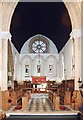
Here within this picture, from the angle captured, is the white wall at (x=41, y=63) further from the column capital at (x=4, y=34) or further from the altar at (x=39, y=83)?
the column capital at (x=4, y=34)

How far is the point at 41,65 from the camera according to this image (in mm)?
40750

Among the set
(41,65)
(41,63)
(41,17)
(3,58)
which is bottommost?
(3,58)

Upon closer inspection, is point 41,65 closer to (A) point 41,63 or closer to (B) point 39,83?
(A) point 41,63

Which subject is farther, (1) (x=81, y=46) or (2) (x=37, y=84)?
(2) (x=37, y=84)

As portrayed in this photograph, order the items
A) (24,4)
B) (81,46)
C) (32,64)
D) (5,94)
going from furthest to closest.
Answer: (32,64) < (24,4) < (81,46) < (5,94)

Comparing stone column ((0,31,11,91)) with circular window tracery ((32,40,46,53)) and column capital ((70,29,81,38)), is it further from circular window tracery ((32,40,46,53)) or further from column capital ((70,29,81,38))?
circular window tracery ((32,40,46,53))

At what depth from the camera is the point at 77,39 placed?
18.6 metres

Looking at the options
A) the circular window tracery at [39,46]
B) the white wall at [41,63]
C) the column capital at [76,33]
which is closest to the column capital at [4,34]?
the column capital at [76,33]

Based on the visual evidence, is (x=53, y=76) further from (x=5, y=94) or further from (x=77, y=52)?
(x=5, y=94)

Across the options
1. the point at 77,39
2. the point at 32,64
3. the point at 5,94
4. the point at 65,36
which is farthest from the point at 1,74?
the point at 32,64

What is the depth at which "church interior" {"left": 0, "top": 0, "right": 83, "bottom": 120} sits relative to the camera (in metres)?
17.8

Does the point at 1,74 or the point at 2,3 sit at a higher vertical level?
the point at 2,3

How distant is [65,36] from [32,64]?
10004 millimetres

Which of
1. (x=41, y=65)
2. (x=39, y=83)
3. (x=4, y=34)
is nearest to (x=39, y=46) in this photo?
(x=41, y=65)
